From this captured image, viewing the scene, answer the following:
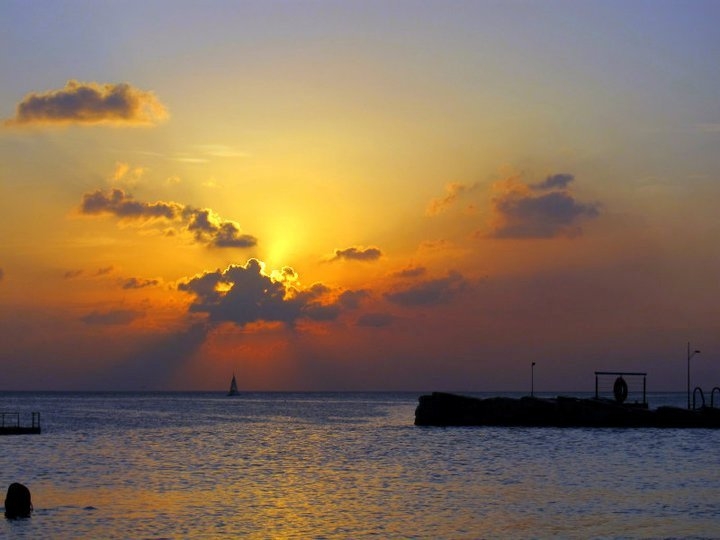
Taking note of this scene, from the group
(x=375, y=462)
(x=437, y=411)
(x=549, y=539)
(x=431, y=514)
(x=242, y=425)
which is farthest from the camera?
(x=242, y=425)

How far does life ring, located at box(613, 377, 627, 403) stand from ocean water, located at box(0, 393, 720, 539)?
19785 millimetres

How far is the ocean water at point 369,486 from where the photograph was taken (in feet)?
145

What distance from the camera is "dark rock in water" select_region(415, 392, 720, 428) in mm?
122375

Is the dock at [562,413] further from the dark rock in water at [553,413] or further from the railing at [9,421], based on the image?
the railing at [9,421]

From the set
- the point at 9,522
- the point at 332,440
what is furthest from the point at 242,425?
the point at 9,522

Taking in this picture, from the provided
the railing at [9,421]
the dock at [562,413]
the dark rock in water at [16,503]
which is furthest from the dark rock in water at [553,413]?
the dark rock in water at [16,503]

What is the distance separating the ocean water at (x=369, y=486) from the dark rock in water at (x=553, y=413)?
648 inches

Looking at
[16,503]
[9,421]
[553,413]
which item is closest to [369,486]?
[16,503]

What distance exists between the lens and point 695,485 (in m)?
61.2

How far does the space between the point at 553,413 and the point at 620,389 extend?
962 cm

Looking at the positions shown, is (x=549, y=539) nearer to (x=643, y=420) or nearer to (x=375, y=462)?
(x=375, y=462)

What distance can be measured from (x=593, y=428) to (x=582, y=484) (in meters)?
62.6

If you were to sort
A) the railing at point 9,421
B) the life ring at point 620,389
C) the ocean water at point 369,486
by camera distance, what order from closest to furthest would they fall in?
the ocean water at point 369,486 → the railing at point 9,421 → the life ring at point 620,389

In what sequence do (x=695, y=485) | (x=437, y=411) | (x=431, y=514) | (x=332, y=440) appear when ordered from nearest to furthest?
(x=431, y=514), (x=695, y=485), (x=332, y=440), (x=437, y=411)
